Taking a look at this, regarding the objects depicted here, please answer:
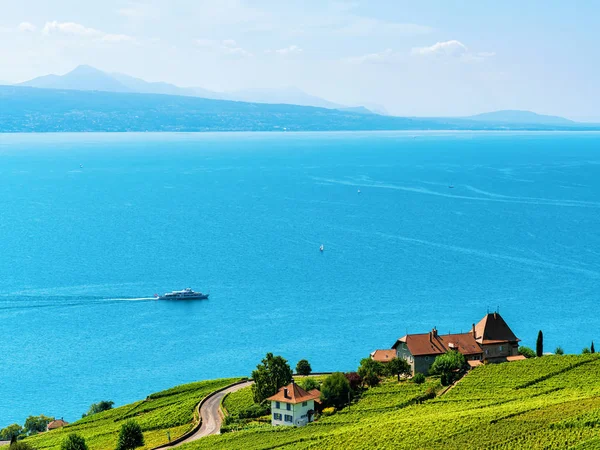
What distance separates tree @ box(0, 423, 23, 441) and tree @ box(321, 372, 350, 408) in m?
31.3

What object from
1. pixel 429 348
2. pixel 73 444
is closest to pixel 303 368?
pixel 429 348

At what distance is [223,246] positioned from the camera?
145 meters

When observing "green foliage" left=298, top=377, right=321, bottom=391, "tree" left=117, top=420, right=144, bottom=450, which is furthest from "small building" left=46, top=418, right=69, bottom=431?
"green foliage" left=298, top=377, right=321, bottom=391

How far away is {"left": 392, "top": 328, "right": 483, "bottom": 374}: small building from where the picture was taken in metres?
69.9

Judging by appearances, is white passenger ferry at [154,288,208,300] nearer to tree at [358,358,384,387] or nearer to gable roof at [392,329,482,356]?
gable roof at [392,329,482,356]

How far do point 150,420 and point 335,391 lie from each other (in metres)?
17.5

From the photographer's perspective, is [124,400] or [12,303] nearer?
[124,400]

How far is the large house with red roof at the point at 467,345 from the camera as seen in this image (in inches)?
2761

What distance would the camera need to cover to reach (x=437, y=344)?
2800 inches

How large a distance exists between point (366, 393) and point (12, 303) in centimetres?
6710

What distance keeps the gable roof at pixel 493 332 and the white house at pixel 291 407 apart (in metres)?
21.4

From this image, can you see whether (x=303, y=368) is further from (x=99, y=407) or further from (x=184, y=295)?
(x=184, y=295)

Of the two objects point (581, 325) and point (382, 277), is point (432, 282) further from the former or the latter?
point (581, 325)

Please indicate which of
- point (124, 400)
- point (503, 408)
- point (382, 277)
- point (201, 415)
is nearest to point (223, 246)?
point (382, 277)
